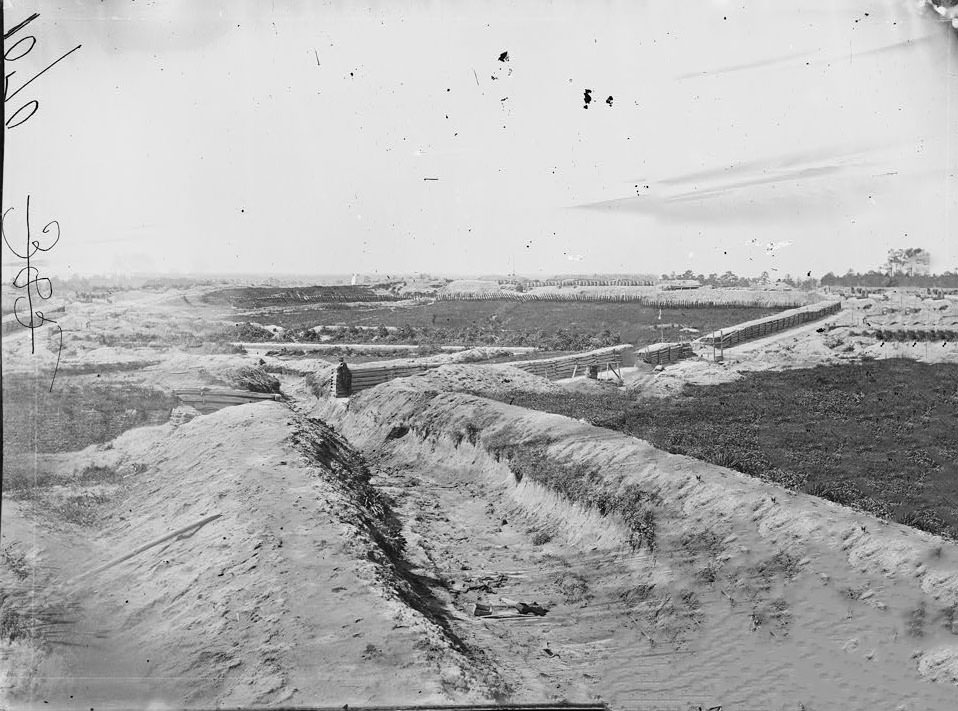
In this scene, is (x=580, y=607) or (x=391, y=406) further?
(x=391, y=406)

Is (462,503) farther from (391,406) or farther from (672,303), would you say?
(672,303)

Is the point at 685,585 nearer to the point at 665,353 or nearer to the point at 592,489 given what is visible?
the point at 592,489

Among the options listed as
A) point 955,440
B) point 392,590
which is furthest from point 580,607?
point 955,440

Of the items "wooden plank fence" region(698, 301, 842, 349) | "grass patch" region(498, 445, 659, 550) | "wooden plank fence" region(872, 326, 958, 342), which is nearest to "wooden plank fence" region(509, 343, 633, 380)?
"wooden plank fence" region(698, 301, 842, 349)

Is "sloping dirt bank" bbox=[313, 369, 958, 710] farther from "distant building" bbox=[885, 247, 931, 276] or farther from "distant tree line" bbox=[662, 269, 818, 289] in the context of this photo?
"distant building" bbox=[885, 247, 931, 276]

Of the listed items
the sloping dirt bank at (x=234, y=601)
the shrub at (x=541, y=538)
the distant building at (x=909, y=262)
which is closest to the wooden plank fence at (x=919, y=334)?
the distant building at (x=909, y=262)

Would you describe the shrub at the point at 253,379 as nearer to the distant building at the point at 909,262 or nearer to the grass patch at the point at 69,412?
the grass patch at the point at 69,412
